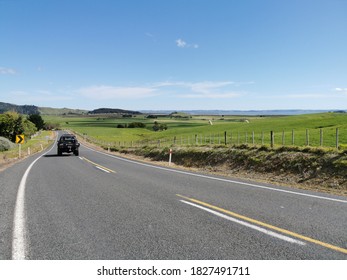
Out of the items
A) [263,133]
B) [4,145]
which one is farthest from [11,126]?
[263,133]

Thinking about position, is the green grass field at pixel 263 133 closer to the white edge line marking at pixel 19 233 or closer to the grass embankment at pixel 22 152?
the grass embankment at pixel 22 152

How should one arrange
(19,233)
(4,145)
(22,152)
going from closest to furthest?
1. (19,233)
2. (22,152)
3. (4,145)

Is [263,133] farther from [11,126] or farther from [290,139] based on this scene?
[11,126]

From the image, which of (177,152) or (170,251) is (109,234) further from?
(177,152)

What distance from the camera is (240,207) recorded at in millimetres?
7457

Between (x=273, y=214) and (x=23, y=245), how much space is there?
5.01 meters

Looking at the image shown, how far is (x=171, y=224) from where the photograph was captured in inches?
239

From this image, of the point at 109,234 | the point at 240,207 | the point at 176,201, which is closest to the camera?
the point at 109,234

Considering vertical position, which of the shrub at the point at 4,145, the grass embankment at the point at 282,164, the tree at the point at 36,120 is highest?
the tree at the point at 36,120

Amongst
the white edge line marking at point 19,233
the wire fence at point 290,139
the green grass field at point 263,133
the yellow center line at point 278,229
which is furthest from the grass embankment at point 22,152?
the yellow center line at point 278,229

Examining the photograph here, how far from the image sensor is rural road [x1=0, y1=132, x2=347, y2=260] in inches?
185

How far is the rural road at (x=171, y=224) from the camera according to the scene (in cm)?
469

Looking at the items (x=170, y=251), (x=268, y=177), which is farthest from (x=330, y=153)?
(x=170, y=251)
